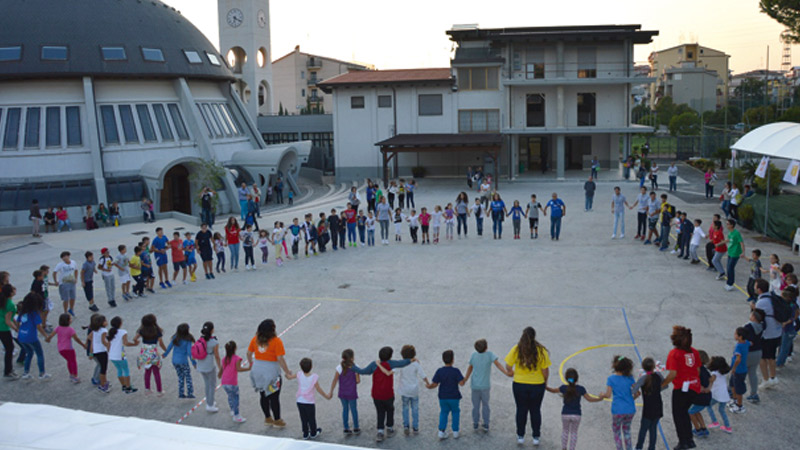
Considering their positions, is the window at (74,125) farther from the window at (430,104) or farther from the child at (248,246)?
the window at (430,104)

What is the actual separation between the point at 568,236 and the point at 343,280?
8.97 meters

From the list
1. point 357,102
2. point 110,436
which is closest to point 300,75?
point 357,102

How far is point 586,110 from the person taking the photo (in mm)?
42812

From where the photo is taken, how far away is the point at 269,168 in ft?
118

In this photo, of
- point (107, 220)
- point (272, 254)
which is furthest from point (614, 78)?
point (107, 220)

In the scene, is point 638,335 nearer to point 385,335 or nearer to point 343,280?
point 385,335

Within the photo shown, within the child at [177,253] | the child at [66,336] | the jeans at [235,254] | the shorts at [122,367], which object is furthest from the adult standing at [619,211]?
the child at [66,336]

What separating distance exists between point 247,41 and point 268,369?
154 feet

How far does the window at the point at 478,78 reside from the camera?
42.1 m

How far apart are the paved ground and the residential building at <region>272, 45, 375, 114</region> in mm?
65751

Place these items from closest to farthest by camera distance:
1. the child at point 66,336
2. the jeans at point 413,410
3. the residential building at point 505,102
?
the jeans at point 413,410 < the child at point 66,336 < the residential building at point 505,102

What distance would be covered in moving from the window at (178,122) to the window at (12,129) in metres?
7.05

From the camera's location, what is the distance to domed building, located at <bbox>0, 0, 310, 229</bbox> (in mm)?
31219

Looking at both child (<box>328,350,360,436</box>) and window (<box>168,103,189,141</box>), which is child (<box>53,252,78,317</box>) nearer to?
child (<box>328,350,360,436</box>)
